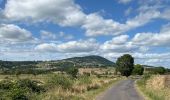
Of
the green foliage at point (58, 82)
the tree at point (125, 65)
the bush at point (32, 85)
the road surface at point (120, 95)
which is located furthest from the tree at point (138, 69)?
the bush at point (32, 85)

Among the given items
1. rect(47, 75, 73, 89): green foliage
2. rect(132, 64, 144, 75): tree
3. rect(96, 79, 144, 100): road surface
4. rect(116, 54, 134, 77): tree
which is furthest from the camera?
rect(132, 64, 144, 75): tree

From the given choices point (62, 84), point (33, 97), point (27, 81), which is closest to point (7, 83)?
point (27, 81)

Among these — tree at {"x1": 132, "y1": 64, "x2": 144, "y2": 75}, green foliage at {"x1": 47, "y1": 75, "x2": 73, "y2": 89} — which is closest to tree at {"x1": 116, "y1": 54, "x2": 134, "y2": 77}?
tree at {"x1": 132, "y1": 64, "x2": 144, "y2": 75}

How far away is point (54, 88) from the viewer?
3694cm

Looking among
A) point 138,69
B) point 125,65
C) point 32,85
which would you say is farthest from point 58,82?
point 138,69

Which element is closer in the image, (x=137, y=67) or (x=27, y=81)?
(x=27, y=81)

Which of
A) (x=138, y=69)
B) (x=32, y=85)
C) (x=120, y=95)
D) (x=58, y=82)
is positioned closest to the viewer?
(x=32, y=85)

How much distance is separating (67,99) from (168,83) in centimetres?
1871

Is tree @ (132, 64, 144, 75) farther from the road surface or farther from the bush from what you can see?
the bush

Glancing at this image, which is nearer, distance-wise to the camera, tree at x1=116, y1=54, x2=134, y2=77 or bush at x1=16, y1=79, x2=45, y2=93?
bush at x1=16, y1=79, x2=45, y2=93

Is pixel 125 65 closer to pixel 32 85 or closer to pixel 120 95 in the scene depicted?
pixel 120 95

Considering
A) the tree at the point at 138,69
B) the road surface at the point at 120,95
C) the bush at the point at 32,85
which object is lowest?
the road surface at the point at 120,95

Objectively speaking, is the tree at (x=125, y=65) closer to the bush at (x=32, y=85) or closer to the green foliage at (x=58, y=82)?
the green foliage at (x=58, y=82)

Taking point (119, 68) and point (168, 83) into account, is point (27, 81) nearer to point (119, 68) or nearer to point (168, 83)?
point (168, 83)
